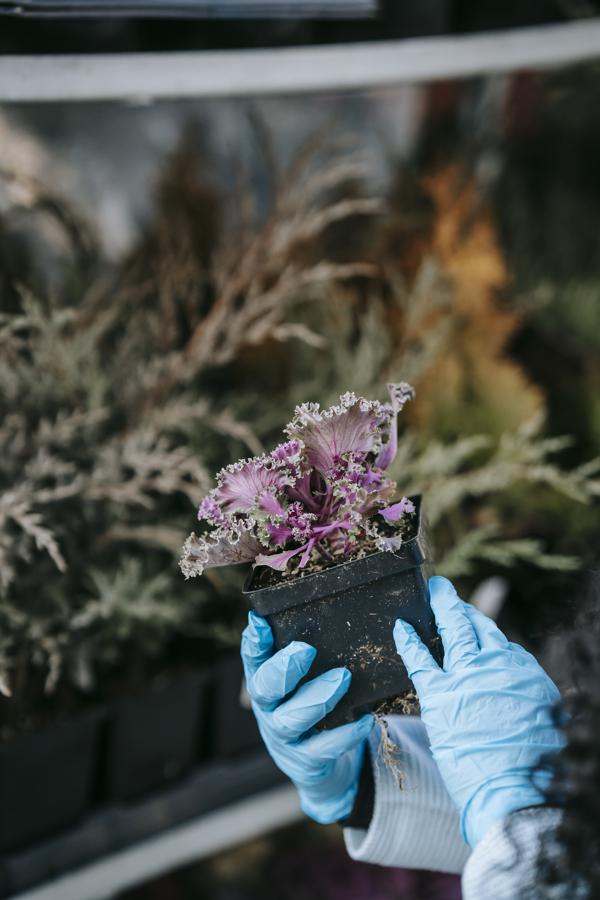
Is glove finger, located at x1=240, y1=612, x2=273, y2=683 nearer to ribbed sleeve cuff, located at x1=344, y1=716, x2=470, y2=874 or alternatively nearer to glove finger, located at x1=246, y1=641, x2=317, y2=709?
glove finger, located at x1=246, y1=641, x2=317, y2=709

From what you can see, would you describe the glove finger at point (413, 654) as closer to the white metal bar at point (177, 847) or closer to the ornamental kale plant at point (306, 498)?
the ornamental kale plant at point (306, 498)

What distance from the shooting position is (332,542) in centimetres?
69

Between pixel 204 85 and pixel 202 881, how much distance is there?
1.35 m

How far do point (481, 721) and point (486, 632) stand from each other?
0.09 metres

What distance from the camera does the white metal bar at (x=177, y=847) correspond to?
1.08 m

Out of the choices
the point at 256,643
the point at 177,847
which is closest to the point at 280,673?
the point at 256,643

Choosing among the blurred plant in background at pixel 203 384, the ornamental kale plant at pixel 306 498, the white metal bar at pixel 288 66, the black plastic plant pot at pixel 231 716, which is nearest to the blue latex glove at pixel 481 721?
the ornamental kale plant at pixel 306 498

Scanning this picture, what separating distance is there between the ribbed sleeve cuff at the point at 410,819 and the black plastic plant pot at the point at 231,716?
1.19ft

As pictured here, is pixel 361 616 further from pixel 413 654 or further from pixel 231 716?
pixel 231 716

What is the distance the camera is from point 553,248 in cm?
174

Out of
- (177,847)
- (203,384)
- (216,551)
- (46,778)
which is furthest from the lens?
(203,384)

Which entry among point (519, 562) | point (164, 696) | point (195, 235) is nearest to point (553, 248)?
point (519, 562)

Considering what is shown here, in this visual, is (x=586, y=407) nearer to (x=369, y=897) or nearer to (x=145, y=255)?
(x=145, y=255)

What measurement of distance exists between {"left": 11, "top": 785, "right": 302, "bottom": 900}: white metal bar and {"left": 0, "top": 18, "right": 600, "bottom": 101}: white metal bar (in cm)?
107
